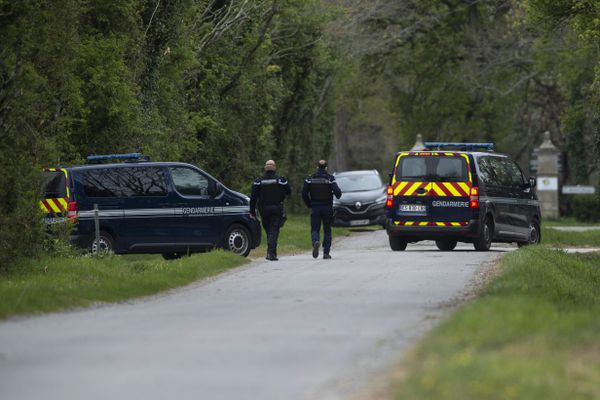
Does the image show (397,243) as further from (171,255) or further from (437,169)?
(171,255)

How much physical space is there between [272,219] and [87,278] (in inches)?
274

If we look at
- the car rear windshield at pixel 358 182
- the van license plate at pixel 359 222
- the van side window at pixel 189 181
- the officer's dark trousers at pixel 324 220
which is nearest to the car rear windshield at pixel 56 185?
the van side window at pixel 189 181

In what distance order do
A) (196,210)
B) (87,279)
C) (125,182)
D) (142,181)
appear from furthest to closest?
(196,210) < (142,181) < (125,182) < (87,279)

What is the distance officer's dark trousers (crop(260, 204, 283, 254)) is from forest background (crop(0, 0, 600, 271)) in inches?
152

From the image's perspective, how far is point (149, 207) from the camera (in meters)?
25.8

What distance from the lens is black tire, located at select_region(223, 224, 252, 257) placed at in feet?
88.2

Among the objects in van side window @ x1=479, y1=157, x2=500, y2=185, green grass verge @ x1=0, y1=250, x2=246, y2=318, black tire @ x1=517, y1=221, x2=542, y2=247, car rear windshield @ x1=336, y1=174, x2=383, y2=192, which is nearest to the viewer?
green grass verge @ x1=0, y1=250, x2=246, y2=318

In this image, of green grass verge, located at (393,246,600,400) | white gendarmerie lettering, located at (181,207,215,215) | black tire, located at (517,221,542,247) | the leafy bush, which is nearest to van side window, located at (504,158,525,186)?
black tire, located at (517,221,542,247)

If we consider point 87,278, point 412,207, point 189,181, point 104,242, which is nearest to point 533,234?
point 412,207

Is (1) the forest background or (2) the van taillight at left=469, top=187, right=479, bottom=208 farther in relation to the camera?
(2) the van taillight at left=469, top=187, right=479, bottom=208

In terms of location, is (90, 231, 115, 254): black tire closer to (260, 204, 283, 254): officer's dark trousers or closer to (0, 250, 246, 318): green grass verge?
(0, 250, 246, 318): green grass verge

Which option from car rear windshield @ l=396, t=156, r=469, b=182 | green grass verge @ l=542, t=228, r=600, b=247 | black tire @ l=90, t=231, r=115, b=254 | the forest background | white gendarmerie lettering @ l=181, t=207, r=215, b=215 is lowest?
green grass verge @ l=542, t=228, r=600, b=247

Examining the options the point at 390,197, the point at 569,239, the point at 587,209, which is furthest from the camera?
the point at 587,209

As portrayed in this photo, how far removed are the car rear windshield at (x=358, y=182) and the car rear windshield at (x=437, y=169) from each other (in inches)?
572
